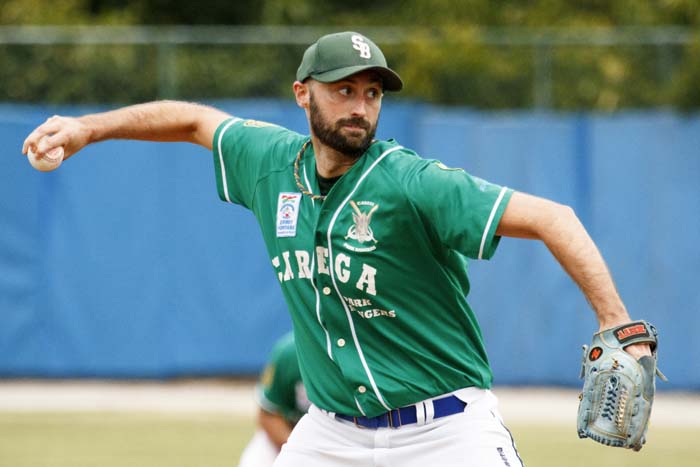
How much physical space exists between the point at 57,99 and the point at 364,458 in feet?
33.2

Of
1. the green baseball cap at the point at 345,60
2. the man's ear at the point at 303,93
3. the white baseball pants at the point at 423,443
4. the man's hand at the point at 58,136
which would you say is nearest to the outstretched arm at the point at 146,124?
the man's hand at the point at 58,136

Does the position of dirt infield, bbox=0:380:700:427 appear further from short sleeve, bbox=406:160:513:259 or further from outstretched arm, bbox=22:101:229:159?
short sleeve, bbox=406:160:513:259

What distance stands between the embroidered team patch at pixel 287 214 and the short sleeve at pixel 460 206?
0.62m

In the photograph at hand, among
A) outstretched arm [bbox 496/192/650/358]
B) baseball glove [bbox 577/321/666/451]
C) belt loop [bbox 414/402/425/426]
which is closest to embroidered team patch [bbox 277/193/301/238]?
belt loop [bbox 414/402/425/426]

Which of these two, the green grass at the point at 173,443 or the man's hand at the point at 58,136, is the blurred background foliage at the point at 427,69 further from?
the man's hand at the point at 58,136

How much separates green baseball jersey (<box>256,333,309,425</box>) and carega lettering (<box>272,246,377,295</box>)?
81.6 inches

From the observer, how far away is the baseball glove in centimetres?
442

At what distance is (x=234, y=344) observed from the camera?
14.2 meters

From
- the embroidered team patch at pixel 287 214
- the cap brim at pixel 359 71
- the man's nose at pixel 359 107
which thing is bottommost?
the embroidered team patch at pixel 287 214

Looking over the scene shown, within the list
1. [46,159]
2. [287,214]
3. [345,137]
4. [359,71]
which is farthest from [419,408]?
[46,159]

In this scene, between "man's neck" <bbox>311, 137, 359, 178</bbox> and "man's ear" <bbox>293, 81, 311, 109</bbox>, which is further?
"man's ear" <bbox>293, 81, 311, 109</bbox>

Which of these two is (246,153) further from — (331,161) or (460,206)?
(460,206)

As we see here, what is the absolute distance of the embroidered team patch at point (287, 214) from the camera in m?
5.44

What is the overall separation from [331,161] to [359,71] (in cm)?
42
